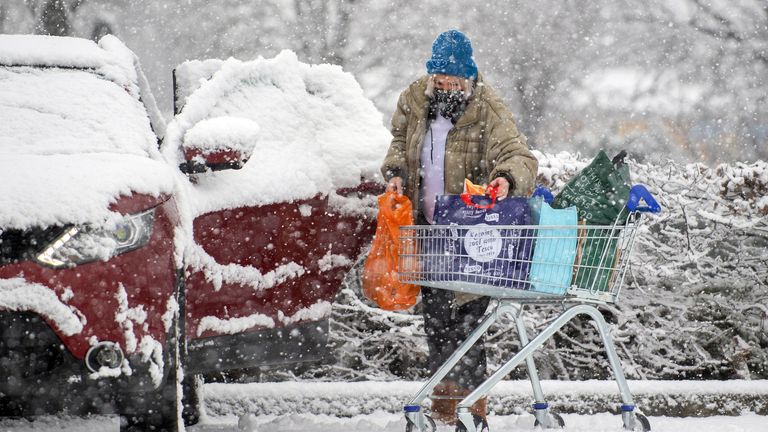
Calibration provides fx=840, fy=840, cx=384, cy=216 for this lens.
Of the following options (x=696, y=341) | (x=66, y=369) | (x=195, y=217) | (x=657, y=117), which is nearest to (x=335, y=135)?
(x=195, y=217)

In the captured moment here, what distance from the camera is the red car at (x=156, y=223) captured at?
2.87m

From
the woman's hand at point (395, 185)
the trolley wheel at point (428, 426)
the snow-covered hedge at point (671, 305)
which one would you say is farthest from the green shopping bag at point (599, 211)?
the snow-covered hedge at point (671, 305)

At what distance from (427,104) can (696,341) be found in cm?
271

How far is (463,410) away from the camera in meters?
3.45

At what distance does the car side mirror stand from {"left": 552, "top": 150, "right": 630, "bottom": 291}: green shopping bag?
1373 mm

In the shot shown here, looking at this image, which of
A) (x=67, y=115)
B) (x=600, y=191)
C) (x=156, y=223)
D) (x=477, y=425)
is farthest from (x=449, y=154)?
(x=67, y=115)

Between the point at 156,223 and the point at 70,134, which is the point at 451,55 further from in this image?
the point at 70,134

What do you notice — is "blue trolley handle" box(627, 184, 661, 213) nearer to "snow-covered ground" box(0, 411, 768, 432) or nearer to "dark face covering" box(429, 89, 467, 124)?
"dark face covering" box(429, 89, 467, 124)

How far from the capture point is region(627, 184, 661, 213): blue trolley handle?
3.25 meters

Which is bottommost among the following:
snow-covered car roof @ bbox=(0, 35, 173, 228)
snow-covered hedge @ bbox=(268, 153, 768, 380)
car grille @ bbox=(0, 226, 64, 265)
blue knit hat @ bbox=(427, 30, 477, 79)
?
snow-covered hedge @ bbox=(268, 153, 768, 380)

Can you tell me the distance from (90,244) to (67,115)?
1.07m

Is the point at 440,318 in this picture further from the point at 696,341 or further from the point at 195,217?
the point at 696,341

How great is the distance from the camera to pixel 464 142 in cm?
400

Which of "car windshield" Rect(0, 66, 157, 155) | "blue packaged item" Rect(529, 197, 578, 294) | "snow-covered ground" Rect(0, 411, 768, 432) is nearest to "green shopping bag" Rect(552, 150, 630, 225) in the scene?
"blue packaged item" Rect(529, 197, 578, 294)
